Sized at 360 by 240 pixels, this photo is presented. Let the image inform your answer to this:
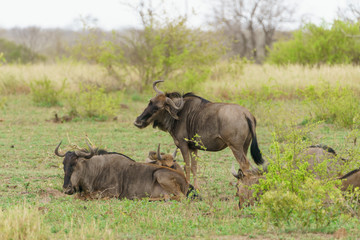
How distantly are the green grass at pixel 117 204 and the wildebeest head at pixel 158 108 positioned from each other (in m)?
1.10

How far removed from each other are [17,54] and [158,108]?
1271 inches

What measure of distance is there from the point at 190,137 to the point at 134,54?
1271cm

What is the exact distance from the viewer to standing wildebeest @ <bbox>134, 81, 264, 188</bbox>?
7809mm

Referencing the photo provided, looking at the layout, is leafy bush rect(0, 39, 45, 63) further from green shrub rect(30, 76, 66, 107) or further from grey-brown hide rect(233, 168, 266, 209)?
grey-brown hide rect(233, 168, 266, 209)

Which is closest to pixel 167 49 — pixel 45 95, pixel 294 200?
pixel 45 95

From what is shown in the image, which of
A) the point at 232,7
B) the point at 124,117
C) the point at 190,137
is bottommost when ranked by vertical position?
the point at 124,117

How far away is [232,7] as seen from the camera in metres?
45.9

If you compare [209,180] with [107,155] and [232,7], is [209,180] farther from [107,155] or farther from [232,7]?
[232,7]

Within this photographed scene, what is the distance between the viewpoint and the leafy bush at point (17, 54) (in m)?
37.9

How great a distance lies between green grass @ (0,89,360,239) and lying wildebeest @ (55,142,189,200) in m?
0.28

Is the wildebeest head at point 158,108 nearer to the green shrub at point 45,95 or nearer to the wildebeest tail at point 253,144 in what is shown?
the wildebeest tail at point 253,144

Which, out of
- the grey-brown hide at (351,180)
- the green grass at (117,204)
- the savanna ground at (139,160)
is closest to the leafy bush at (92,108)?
the savanna ground at (139,160)

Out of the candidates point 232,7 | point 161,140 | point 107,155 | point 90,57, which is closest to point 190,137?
point 107,155

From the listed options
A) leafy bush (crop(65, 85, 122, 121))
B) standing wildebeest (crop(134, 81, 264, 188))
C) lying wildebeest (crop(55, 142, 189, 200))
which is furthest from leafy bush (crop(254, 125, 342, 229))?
leafy bush (crop(65, 85, 122, 121))
